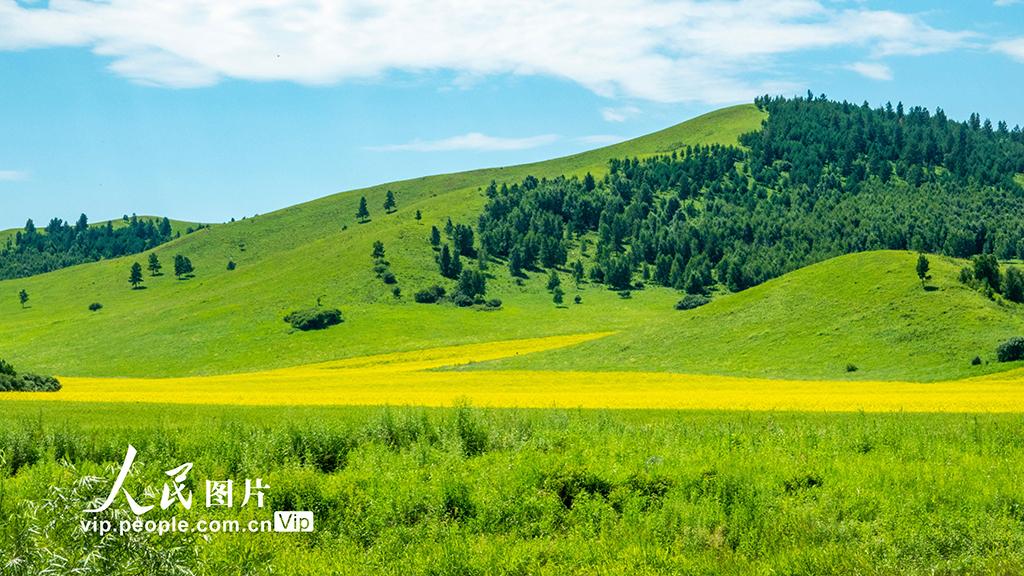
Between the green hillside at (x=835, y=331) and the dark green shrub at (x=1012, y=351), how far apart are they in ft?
3.14

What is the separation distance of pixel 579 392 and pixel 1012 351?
35.9 metres

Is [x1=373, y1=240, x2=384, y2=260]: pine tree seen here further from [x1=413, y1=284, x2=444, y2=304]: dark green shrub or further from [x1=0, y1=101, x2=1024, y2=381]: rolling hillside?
[x1=413, y1=284, x2=444, y2=304]: dark green shrub

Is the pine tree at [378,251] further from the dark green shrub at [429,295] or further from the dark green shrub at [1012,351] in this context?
the dark green shrub at [1012,351]

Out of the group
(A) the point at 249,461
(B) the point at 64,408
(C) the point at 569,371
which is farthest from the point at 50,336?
(A) the point at 249,461

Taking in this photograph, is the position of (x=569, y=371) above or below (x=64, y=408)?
below

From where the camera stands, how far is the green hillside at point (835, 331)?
72062 mm

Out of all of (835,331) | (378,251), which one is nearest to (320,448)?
(835,331)

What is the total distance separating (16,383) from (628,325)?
95.1 metres

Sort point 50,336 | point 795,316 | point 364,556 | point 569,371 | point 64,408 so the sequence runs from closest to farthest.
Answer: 1. point 364,556
2. point 64,408
3. point 569,371
4. point 795,316
5. point 50,336

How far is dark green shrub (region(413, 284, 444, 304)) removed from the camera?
162625 millimetres

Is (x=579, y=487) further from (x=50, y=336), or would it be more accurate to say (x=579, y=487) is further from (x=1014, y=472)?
(x=50, y=336)

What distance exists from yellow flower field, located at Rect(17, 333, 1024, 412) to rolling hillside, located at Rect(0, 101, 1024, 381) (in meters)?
10.4

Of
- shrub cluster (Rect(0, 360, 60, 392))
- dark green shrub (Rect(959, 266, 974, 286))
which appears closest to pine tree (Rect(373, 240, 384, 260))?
shrub cluster (Rect(0, 360, 60, 392))

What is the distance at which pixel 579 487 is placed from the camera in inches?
911
